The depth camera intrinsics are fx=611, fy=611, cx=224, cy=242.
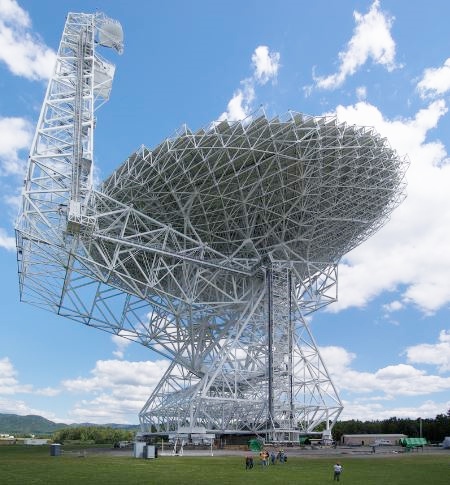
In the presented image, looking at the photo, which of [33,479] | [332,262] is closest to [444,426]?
[332,262]

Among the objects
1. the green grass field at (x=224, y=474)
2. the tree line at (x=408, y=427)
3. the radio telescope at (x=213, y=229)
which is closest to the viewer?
the green grass field at (x=224, y=474)

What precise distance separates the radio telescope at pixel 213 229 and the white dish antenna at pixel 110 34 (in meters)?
0.09

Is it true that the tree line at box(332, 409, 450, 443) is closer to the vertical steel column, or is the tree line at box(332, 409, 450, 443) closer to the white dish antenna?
the vertical steel column

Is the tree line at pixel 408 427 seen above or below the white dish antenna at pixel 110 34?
below

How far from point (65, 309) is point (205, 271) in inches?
408

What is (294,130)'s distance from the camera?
3906 cm

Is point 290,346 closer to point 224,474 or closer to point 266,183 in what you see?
point 266,183

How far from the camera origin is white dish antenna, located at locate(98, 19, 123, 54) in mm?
44312

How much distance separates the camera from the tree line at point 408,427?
85625 mm

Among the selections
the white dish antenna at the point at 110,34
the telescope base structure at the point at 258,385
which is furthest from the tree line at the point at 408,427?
the white dish antenna at the point at 110,34

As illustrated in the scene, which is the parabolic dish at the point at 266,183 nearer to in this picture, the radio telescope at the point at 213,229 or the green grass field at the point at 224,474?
the radio telescope at the point at 213,229

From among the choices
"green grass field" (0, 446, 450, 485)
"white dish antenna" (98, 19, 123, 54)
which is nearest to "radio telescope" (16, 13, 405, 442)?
"white dish antenna" (98, 19, 123, 54)

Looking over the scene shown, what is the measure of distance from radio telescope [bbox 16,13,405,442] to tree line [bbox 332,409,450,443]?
42.6 meters

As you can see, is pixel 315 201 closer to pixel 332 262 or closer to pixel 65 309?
pixel 332 262
